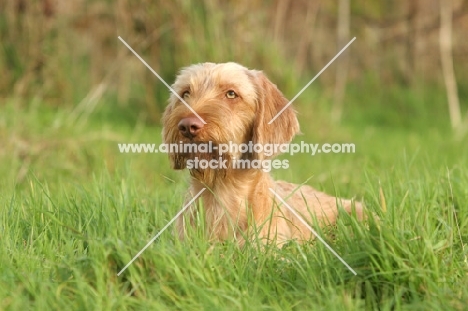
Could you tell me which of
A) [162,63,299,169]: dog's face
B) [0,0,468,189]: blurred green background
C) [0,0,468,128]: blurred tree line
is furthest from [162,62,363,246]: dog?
[0,0,468,128]: blurred tree line

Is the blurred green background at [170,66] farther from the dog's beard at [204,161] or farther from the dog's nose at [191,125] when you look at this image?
the dog's nose at [191,125]

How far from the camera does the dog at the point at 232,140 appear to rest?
444 centimetres

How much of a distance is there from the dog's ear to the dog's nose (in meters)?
0.50

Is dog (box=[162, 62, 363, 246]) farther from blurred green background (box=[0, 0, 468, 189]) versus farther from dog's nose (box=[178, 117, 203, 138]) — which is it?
blurred green background (box=[0, 0, 468, 189])

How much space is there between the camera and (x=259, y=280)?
368 cm

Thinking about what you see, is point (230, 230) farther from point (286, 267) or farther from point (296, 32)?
point (296, 32)

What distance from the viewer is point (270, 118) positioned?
4.84 m

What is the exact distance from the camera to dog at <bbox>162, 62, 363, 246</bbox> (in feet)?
14.6

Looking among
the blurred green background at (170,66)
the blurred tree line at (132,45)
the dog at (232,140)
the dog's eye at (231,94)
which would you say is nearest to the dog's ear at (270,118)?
the dog at (232,140)

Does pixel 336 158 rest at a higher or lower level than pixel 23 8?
lower

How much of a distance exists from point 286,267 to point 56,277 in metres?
1.16

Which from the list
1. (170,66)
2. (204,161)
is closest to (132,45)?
(170,66)

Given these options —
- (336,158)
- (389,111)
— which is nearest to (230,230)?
(336,158)

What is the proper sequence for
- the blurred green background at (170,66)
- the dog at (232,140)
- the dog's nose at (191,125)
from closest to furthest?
the dog's nose at (191,125), the dog at (232,140), the blurred green background at (170,66)
